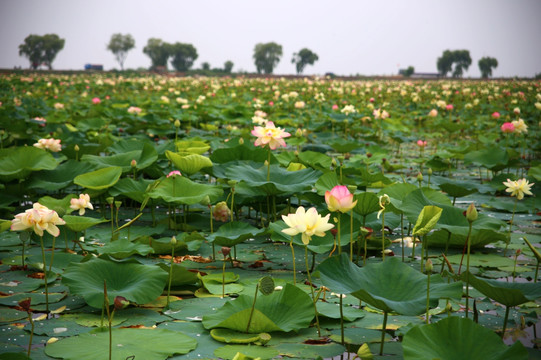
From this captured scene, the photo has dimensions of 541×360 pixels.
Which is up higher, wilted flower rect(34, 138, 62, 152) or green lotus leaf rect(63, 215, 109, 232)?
wilted flower rect(34, 138, 62, 152)

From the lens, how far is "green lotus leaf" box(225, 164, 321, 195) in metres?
2.42

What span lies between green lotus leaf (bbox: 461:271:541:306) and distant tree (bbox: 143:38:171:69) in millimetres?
60185

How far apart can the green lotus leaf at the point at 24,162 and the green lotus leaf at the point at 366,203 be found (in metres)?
1.85

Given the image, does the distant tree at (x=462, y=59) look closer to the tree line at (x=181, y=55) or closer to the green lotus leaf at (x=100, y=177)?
the tree line at (x=181, y=55)

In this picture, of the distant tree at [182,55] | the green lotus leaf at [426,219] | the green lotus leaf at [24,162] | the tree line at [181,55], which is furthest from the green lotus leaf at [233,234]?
the distant tree at [182,55]

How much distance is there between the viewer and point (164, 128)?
589cm

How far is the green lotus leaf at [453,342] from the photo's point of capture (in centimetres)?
113

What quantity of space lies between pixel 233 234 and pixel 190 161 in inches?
31.1

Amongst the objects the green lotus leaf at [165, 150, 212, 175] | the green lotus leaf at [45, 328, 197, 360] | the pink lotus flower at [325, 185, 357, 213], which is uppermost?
the pink lotus flower at [325, 185, 357, 213]

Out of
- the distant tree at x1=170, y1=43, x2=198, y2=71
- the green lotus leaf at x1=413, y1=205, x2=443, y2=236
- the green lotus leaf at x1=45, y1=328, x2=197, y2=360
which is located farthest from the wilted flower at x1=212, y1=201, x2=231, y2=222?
the distant tree at x1=170, y1=43, x2=198, y2=71

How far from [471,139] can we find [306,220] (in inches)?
241

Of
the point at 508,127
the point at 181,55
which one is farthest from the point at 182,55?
the point at 508,127

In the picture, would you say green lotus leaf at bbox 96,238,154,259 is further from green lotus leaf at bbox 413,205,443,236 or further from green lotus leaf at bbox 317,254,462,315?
green lotus leaf at bbox 413,205,443,236

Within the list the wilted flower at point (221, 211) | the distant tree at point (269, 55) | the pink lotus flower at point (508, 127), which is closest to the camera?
the wilted flower at point (221, 211)
